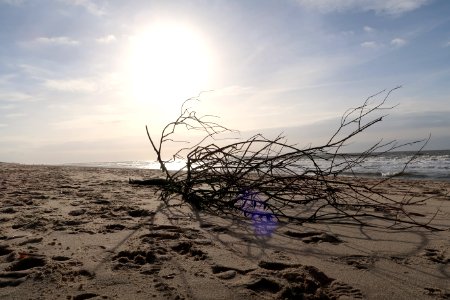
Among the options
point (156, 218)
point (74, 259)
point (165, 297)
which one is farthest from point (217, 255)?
point (156, 218)

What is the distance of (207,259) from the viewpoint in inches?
71.4

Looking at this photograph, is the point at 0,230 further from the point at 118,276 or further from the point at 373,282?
the point at 373,282

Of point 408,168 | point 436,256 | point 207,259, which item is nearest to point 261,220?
point 207,259

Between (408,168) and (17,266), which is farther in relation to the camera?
(408,168)

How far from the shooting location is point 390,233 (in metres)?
2.36

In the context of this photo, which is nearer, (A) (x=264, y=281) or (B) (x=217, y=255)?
(A) (x=264, y=281)

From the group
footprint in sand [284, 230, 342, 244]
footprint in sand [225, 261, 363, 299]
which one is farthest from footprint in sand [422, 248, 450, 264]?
footprint in sand [225, 261, 363, 299]

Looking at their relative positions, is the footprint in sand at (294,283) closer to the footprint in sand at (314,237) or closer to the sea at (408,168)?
the footprint in sand at (314,237)

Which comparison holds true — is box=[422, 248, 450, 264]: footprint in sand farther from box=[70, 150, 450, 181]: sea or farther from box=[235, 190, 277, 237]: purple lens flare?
box=[235, 190, 277, 237]: purple lens flare

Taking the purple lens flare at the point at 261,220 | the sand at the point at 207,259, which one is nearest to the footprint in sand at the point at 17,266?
the sand at the point at 207,259

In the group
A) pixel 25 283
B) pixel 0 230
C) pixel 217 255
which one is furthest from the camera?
pixel 0 230

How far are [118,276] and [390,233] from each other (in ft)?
5.56

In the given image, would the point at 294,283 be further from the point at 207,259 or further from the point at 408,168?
the point at 408,168

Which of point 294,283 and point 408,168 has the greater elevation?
point 408,168
